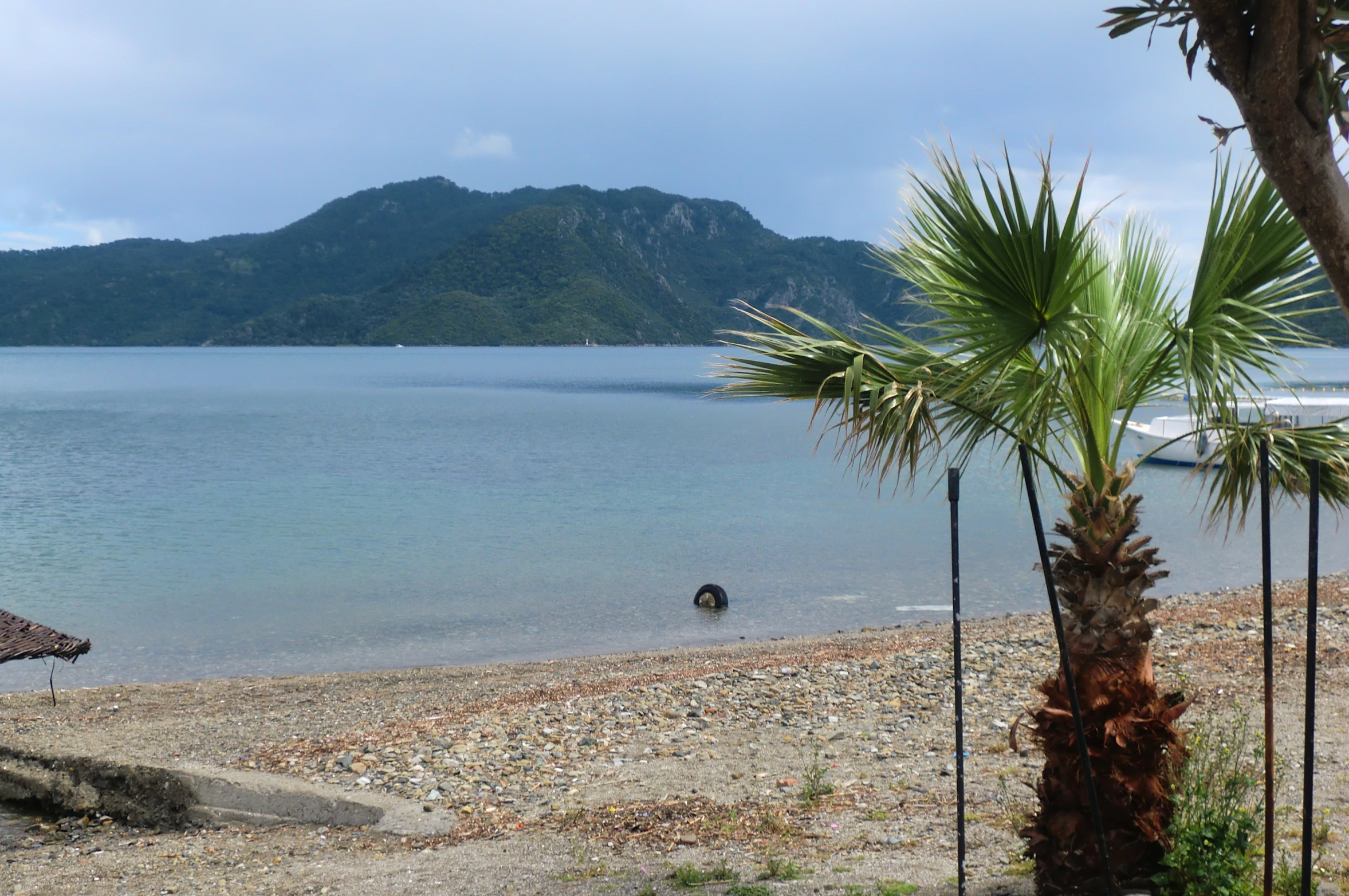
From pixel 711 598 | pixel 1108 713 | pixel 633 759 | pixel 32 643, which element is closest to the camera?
pixel 1108 713

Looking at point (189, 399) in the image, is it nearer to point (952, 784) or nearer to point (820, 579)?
point (820, 579)

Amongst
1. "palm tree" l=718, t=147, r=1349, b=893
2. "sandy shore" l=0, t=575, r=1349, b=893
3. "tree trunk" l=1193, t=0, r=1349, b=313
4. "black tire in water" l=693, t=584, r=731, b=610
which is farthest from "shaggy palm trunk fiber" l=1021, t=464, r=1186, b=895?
"black tire in water" l=693, t=584, r=731, b=610

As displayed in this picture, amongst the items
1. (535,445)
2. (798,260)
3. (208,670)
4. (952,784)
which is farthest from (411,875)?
(798,260)

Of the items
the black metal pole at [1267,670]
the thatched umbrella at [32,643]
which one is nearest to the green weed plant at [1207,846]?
the black metal pole at [1267,670]

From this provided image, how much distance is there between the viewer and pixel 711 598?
18688mm

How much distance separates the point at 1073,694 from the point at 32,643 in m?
9.57

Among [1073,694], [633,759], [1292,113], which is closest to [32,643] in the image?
[633,759]

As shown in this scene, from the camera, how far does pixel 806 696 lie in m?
9.96

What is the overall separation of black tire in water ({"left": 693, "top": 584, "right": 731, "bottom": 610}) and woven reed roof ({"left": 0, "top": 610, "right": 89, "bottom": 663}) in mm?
10859

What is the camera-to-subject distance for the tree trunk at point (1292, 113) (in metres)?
2.97

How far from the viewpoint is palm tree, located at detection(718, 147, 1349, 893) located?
13.2 feet

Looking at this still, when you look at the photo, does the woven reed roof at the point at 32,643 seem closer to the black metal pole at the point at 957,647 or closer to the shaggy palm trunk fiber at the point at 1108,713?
the black metal pole at the point at 957,647

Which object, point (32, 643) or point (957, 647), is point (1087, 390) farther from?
point (32, 643)

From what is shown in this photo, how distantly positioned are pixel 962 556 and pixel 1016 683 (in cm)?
1390
